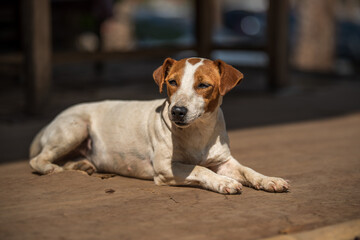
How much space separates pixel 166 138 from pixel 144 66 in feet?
36.2

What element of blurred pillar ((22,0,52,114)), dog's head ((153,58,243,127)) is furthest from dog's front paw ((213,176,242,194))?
blurred pillar ((22,0,52,114))

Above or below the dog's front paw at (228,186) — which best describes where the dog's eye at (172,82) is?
above

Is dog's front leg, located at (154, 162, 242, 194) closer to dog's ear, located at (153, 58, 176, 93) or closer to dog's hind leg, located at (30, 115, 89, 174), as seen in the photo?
dog's ear, located at (153, 58, 176, 93)

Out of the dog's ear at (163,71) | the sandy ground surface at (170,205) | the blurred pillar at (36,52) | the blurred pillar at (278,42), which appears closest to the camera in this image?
the sandy ground surface at (170,205)

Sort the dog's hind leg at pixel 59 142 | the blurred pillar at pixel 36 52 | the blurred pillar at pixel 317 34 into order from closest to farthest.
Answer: the dog's hind leg at pixel 59 142 < the blurred pillar at pixel 36 52 < the blurred pillar at pixel 317 34

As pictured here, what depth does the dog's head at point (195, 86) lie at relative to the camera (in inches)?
141

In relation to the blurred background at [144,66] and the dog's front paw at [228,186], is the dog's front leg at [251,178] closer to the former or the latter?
the dog's front paw at [228,186]

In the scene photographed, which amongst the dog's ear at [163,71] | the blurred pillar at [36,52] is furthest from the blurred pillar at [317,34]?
the dog's ear at [163,71]

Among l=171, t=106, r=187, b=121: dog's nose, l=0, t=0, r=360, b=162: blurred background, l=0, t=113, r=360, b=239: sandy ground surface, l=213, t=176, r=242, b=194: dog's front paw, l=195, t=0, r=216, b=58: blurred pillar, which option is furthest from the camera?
l=195, t=0, r=216, b=58: blurred pillar

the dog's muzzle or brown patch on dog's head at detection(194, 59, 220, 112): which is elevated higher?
brown patch on dog's head at detection(194, 59, 220, 112)

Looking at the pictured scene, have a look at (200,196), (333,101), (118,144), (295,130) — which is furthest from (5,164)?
(333,101)

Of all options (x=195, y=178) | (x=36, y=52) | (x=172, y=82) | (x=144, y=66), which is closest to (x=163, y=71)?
(x=172, y=82)

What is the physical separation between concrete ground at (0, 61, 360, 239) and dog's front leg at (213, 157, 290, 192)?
72mm

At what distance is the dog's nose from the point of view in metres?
3.54
